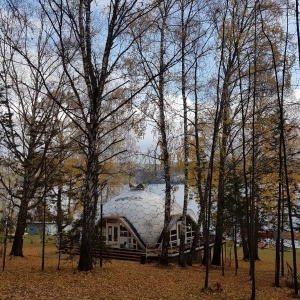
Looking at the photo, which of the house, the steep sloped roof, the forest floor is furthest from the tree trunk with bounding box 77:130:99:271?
the steep sloped roof

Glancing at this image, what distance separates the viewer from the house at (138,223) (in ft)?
62.1

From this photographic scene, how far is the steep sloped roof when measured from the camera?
62.7ft

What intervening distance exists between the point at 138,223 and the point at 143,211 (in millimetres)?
948

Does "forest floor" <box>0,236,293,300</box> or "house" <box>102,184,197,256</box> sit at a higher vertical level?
"house" <box>102,184,197,256</box>

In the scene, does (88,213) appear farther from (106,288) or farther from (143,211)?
(143,211)

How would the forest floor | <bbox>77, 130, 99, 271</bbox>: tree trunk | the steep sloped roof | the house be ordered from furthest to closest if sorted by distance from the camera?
the steep sloped roof
the house
<bbox>77, 130, 99, 271</bbox>: tree trunk
the forest floor

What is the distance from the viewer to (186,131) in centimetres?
1431

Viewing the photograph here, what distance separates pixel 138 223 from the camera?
63.8 ft

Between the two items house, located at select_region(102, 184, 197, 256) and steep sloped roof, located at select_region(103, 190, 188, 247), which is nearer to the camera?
house, located at select_region(102, 184, 197, 256)

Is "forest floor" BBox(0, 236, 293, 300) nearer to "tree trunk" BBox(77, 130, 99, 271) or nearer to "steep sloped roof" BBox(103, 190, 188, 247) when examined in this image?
"tree trunk" BBox(77, 130, 99, 271)

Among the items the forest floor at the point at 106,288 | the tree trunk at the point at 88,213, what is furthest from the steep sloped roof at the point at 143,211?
the tree trunk at the point at 88,213

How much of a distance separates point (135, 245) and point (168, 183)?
6.48m

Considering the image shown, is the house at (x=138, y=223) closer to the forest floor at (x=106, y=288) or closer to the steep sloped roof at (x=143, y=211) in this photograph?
the steep sloped roof at (x=143, y=211)

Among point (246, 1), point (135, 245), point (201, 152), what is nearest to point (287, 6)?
point (246, 1)
